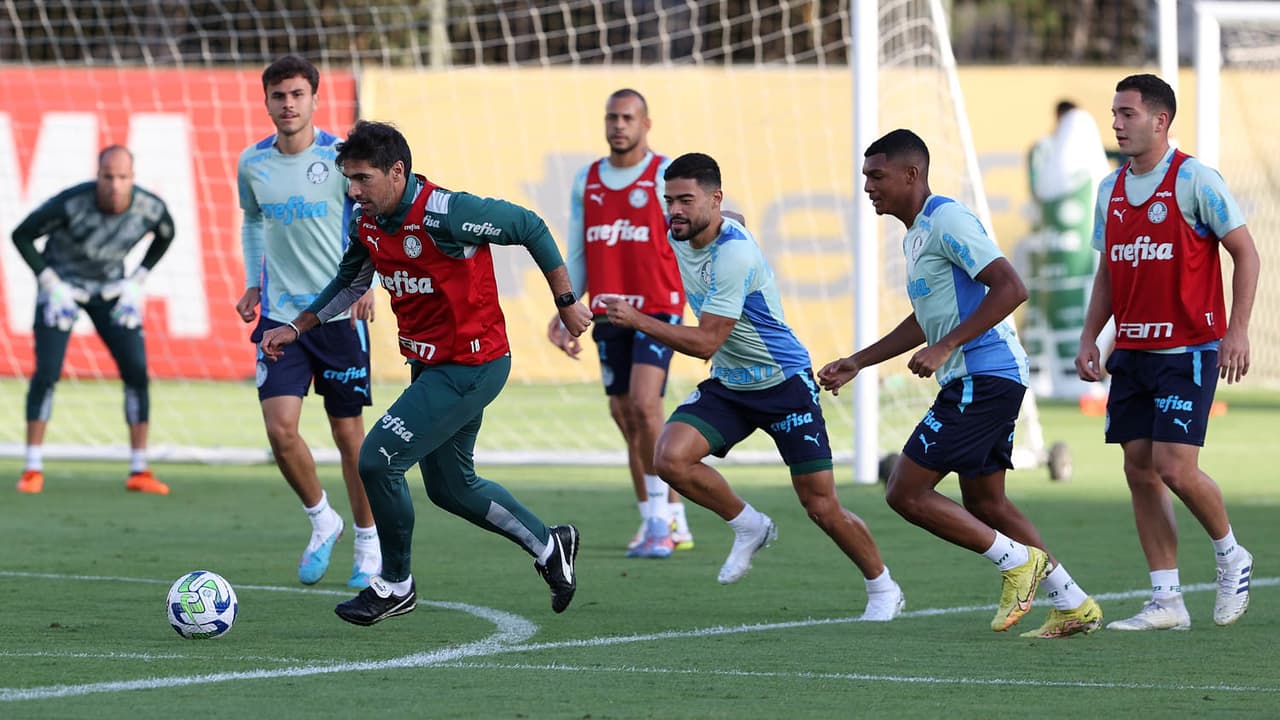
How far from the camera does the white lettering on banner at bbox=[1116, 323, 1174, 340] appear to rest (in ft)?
24.3

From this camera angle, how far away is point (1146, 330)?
7.45 metres

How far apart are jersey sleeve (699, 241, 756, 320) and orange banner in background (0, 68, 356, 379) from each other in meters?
14.5

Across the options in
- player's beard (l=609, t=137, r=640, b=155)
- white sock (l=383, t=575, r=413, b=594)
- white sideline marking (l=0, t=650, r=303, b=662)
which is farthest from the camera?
player's beard (l=609, t=137, r=640, b=155)

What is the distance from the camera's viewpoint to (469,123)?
21.6 meters

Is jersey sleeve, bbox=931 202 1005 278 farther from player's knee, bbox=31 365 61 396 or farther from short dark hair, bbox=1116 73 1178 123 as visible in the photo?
player's knee, bbox=31 365 61 396

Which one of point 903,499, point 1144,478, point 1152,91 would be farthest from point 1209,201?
point 903,499

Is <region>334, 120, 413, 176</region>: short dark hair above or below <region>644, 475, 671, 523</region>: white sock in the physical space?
above

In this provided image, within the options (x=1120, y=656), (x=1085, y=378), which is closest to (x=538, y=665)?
(x=1120, y=656)

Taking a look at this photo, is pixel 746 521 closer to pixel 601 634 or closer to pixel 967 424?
pixel 601 634

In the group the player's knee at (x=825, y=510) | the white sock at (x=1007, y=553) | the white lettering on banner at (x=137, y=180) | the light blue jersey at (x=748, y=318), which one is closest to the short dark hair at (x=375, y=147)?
the light blue jersey at (x=748, y=318)

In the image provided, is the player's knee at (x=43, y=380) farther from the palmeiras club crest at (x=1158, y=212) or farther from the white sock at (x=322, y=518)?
the palmeiras club crest at (x=1158, y=212)

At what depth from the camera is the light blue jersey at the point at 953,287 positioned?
7.09m

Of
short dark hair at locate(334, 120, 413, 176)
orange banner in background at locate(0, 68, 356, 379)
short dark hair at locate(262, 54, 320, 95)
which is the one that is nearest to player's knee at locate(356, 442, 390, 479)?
short dark hair at locate(334, 120, 413, 176)

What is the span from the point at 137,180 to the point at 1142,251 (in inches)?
639
